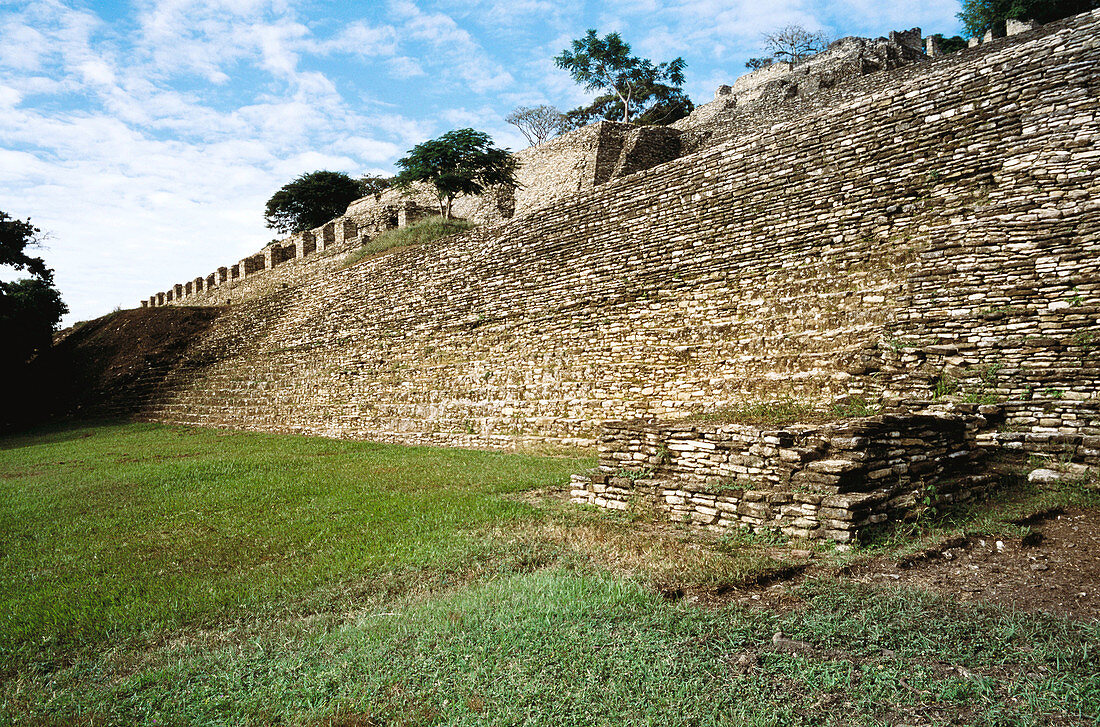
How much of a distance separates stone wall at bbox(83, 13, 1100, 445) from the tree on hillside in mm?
16049

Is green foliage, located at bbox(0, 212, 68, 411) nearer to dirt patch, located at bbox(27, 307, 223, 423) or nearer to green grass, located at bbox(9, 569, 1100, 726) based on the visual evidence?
dirt patch, located at bbox(27, 307, 223, 423)

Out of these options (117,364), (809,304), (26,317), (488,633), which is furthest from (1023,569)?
(26,317)

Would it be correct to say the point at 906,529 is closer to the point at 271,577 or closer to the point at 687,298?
the point at 271,577

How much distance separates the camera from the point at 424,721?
2.44 metres

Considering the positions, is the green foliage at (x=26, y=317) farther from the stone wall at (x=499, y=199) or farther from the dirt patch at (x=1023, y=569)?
the dirt patch at (x=1023, y=569)

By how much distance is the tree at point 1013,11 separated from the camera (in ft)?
69.2

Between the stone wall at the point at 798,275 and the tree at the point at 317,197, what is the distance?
2490 cm

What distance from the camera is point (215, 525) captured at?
20.2ft

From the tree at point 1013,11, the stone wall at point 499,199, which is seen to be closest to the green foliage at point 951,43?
the tree at point 1013,11

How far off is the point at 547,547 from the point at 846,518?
2.19 metres

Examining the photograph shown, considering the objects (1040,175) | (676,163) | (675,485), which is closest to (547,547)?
(675,485)

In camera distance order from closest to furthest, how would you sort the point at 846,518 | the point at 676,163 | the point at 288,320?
the point at 846,518, the point at 676,163, the point at 288,320

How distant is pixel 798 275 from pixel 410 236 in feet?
41.1

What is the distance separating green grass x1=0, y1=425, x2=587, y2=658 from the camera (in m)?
4.07
